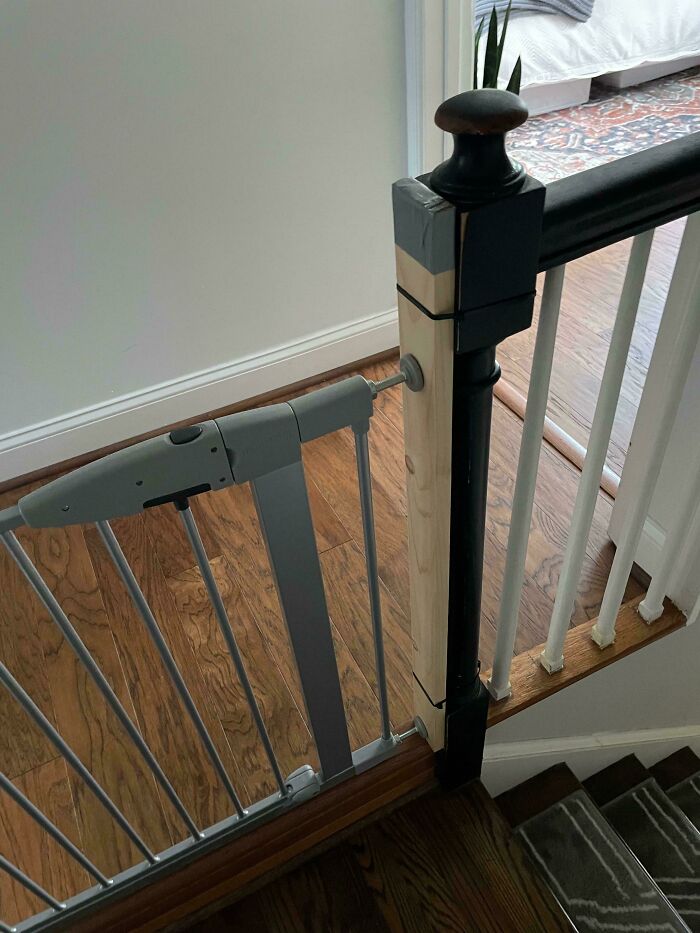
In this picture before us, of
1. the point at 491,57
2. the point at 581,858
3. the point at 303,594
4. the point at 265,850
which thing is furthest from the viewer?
the point at 491,57

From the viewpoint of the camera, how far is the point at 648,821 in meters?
1.58

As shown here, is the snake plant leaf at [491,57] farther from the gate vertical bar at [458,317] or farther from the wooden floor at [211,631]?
the gate vertical bar at [458,317]

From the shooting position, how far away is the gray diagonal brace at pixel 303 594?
2.39 ft

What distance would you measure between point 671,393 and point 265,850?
3.01 ft

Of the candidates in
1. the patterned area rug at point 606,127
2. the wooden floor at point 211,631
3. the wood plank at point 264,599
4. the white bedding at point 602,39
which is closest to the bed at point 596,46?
the white bedding at point 602,39

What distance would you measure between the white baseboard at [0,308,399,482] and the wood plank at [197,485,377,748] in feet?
1.06

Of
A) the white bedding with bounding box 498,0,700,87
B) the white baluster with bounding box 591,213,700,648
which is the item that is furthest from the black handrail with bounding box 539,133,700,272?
the white bedding with bounding box 498,0,700,87

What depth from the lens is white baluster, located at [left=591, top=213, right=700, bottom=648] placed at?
845 millimetres

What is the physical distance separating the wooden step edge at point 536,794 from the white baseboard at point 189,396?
1.25 metres

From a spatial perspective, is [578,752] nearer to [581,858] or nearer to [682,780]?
[581,858]

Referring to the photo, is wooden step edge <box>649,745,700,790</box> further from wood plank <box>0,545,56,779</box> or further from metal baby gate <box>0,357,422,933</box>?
wood plank <box>0,545,56,779</box>

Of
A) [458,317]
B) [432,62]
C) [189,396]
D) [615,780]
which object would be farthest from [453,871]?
[432,62]

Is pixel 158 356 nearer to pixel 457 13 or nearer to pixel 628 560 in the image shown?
pixel 457 13

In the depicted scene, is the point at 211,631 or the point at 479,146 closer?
the point at 479,146
